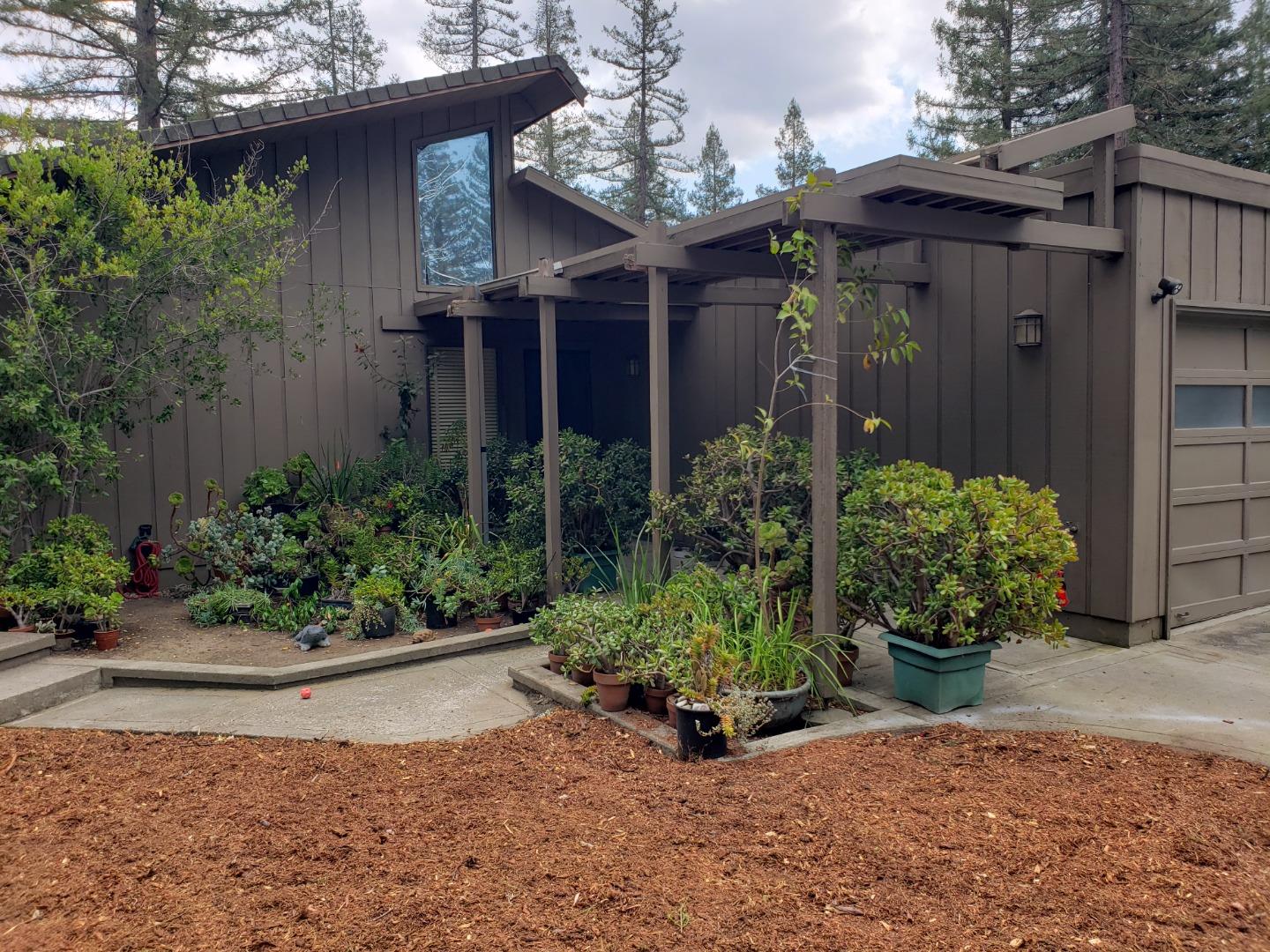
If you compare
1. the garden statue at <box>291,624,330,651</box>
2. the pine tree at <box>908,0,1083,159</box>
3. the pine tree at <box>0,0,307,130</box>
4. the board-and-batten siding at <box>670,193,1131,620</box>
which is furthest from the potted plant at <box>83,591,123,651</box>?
the pine tree at <box>908,0,1083,159</box>

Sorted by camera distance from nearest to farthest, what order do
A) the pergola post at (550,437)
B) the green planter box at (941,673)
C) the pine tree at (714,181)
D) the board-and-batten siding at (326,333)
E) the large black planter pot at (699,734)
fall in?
the large black planter pot at (699,734)
the green planter box at (941,673)
the pergola post at (550,437)
the board-and-batten siding at (326,333)
the pine tree at (714,181)

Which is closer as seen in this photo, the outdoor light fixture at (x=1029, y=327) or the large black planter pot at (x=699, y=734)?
the large black planter pot at (x=699, y=734)

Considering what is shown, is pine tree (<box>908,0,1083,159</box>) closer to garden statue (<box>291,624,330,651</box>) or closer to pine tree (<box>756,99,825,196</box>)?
pine tree (<box>756,99,825,196</box>)

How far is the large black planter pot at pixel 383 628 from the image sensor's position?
592cm

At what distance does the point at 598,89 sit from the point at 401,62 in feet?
15.8

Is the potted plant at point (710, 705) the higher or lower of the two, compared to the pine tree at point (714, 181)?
lower

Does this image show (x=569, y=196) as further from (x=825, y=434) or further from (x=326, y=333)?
(x=825, y=434)

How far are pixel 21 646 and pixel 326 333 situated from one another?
3.76 m

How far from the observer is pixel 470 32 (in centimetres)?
2211

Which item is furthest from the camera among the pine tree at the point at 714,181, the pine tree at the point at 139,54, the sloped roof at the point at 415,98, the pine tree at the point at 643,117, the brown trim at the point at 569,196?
the pine tree at the point at 714,181

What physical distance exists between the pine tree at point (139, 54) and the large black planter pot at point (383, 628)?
11.8m

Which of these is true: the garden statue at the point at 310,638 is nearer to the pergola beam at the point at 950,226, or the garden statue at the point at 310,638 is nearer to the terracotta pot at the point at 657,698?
the terracotta pot at the point at 657,698

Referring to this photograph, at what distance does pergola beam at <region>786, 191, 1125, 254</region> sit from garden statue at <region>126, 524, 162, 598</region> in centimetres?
547

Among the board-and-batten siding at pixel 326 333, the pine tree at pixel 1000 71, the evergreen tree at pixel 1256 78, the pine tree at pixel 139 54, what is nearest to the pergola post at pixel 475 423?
the board-and-batten siding at pixel 326 333
